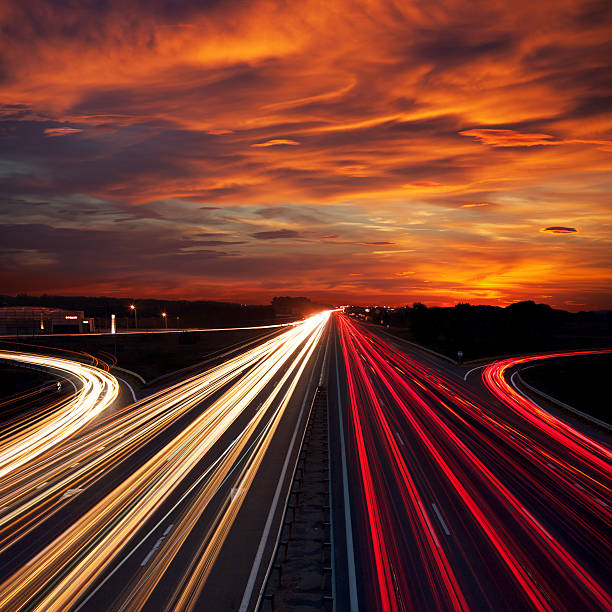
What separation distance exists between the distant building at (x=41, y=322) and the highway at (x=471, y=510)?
100889 mm

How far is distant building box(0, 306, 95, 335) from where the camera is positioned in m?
114

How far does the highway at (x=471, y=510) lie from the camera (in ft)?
39.9

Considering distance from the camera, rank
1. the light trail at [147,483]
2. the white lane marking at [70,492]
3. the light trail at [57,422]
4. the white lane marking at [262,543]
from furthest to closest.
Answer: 1. the light trail at [57,422]
2. the white lane marking at [70,492]
3. the light trail at [147,483]
4. the white lane marking at [262,543]

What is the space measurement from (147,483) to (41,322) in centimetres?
11340

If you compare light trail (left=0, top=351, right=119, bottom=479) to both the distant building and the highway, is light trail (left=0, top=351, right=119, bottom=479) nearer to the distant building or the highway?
the highway

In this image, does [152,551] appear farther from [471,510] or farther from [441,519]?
[471,510]

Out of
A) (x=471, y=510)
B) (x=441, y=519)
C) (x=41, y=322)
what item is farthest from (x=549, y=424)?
(x=41, y=322)

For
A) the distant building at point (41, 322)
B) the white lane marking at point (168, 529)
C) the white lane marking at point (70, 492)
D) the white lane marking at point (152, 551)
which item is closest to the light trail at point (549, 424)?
the white lane marking at point (168, 529)

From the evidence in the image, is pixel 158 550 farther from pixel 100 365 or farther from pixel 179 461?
pixel 100 365

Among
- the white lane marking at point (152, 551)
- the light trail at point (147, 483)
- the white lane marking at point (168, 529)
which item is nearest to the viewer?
the light trail at point (147, 483)

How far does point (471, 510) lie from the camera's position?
16.5 metres

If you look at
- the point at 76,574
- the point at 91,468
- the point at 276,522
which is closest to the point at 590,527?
the point at 276,522

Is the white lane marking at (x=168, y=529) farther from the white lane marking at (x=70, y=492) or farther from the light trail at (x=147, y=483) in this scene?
the white lane marking at (x=70, y=492)

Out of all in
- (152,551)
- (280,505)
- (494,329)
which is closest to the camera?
(152,551)
